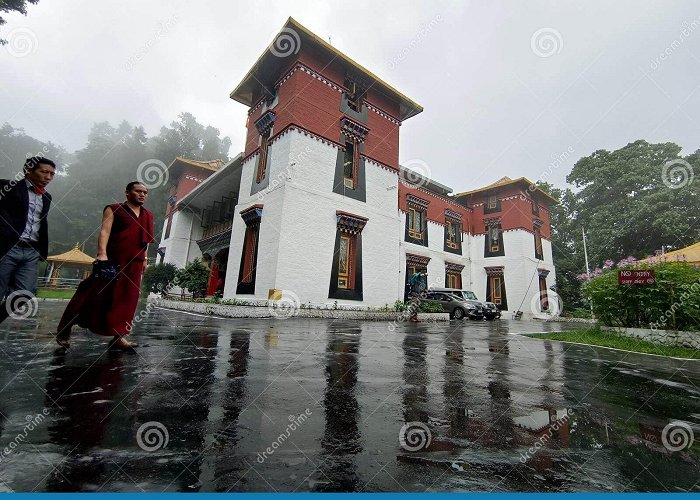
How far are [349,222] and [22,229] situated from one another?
1189cm

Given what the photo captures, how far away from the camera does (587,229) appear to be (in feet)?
104

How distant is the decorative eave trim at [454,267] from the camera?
2416cm

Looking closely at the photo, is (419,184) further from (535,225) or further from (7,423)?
(7,423)

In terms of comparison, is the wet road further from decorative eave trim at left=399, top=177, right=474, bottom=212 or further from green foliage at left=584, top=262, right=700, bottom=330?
decorative eave trim at left=399, top=177, right=474, bottom=212

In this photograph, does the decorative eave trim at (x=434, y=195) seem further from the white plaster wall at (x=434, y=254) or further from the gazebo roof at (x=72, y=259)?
the gazebo roof at (x=72, y=259)

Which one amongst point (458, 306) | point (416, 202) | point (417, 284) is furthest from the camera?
point (416, 202)

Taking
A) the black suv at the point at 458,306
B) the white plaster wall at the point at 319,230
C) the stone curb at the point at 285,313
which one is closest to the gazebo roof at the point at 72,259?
the stone curb at the point at 285,313

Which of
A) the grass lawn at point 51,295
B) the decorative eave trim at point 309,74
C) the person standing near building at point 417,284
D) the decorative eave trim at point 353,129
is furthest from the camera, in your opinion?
the person standing near building at point 417,284

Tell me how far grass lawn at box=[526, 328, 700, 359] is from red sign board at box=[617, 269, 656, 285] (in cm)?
144

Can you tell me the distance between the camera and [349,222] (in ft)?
48.5

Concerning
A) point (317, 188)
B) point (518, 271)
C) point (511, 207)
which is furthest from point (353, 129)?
point (518, 271)

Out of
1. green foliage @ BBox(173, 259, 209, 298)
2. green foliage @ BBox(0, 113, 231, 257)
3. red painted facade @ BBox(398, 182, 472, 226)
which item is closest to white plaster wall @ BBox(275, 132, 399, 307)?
red painted facade @ BBox(398, 182, 472, 226)

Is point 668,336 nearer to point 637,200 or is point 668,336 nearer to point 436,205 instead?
point 436,205

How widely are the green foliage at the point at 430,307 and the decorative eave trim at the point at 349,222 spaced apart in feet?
16.8
